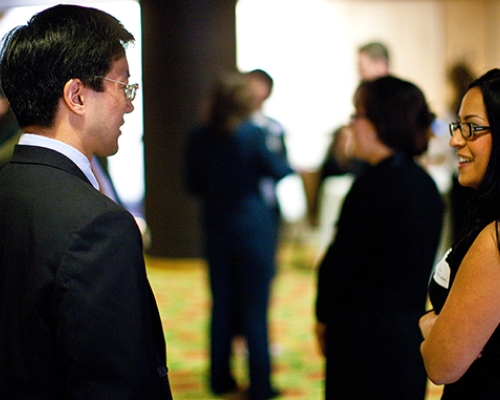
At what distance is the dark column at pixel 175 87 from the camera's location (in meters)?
6.68

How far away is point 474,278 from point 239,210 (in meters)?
2.21

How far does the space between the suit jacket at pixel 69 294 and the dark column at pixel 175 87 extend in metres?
5.54

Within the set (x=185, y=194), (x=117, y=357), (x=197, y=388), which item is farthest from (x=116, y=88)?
(x=185, y=194)

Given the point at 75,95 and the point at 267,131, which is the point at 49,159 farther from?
the point at 267,131

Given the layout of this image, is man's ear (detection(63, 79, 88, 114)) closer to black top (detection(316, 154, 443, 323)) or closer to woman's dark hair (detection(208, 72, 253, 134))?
black top (detection(316, 154, 443, 323))

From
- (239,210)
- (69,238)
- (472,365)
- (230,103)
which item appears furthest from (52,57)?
(239,210)

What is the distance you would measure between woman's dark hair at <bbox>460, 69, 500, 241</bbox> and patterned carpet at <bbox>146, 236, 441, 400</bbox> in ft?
7.71

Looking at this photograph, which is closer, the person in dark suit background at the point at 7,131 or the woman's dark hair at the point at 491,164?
the woman's dark hair at the point at 491,164

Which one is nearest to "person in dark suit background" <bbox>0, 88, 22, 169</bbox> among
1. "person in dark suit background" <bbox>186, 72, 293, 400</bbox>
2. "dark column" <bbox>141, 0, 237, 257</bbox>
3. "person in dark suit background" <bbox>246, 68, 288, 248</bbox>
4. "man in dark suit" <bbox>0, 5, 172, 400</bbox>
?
"person in dark suit background" <bbox>186, 72, 293, 400</bbox>

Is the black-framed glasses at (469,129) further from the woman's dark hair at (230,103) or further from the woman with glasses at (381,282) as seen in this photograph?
the woman's dark hair at (230,103)

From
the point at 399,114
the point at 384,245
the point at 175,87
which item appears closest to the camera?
the point at 384,245

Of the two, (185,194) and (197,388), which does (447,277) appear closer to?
(197,388)

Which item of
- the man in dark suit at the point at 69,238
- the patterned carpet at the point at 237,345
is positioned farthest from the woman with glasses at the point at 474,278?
the patterned carpet at the point at 237,345

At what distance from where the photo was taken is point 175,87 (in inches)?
268
